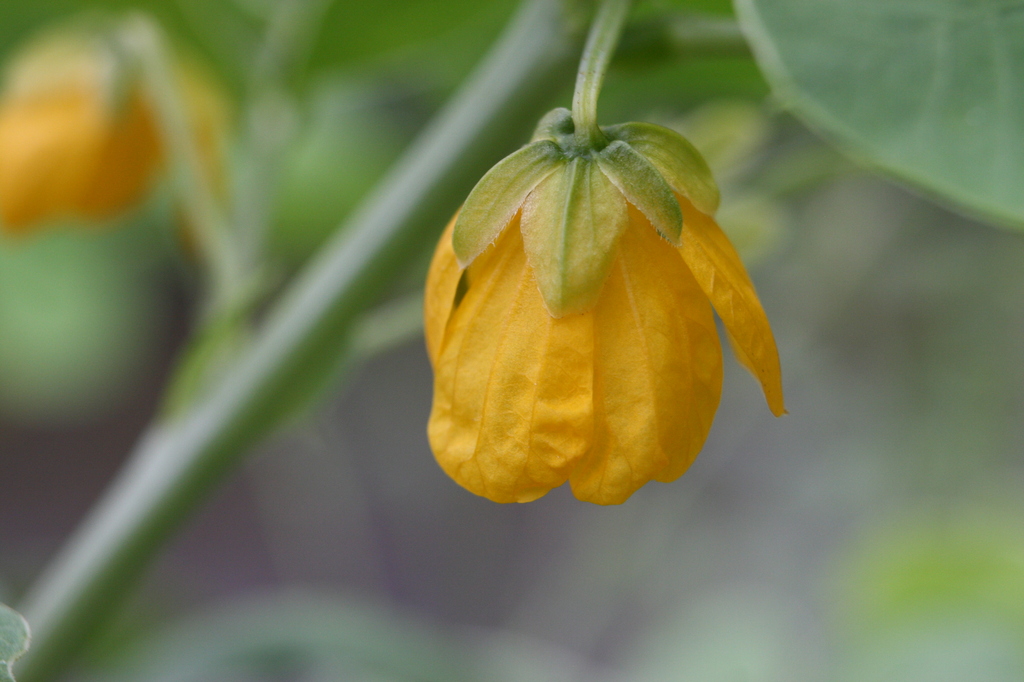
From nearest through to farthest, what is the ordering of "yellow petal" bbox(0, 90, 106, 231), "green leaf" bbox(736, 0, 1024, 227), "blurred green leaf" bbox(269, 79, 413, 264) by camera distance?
"green leaf" bbox(736, 0, 1024, 227) → "yellow petal" bbox(0, 90, 106, 231) → "blurred green leaf" bbox(269, 79, 413, 264)

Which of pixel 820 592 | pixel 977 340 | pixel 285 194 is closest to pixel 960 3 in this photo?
pixel 285 194

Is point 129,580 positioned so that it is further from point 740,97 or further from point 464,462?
point 740,97

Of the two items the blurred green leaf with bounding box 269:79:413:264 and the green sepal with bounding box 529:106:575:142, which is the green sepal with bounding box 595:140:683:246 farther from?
the blurred green leaf with bounding box 269:79:413:264

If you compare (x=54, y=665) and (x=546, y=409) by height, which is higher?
(x=546, y=409)

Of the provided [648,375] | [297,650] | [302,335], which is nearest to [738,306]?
[648,375]

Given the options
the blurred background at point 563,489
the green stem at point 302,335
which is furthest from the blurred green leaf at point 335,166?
the green stem at point 302,335

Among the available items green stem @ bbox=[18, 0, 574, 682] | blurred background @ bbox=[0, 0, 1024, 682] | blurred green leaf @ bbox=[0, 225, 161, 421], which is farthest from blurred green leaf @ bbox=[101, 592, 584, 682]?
blurred green leaf @ bbox=[0, 225, 161, 421]

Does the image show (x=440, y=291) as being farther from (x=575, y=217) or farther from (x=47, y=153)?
(x=47, y=153)
